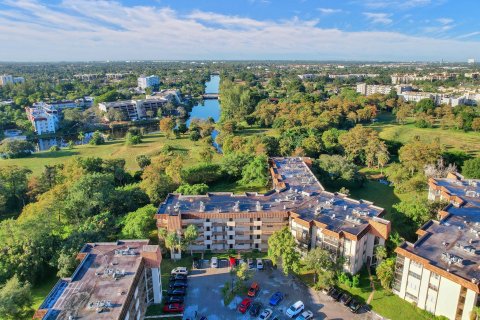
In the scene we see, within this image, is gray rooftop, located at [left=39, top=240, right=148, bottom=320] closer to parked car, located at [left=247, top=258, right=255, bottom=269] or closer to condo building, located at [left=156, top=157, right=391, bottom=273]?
condo building, located at [left=156, top=157, right=391, bottom=273]

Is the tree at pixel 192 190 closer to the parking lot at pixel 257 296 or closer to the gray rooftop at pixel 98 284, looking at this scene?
the parking lot at pixel 257 296

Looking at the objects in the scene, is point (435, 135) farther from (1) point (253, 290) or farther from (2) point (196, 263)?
(2) point (196, 263)

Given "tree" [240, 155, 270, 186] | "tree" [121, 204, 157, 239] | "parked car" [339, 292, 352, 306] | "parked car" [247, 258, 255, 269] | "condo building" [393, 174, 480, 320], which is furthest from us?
"tree" [240, 155, 270, 186]

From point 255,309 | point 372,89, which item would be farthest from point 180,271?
point 372,89

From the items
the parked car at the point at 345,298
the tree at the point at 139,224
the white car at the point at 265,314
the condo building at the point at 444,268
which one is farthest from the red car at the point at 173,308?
the condo building at the point at 444,268

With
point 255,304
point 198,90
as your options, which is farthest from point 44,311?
point 198,90

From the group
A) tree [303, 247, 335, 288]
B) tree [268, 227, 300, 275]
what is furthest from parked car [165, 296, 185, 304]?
tree [303, 247, 335, 288]

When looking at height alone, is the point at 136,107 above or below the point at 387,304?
above

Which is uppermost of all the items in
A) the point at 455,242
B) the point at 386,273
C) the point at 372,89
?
the point at 372,89
